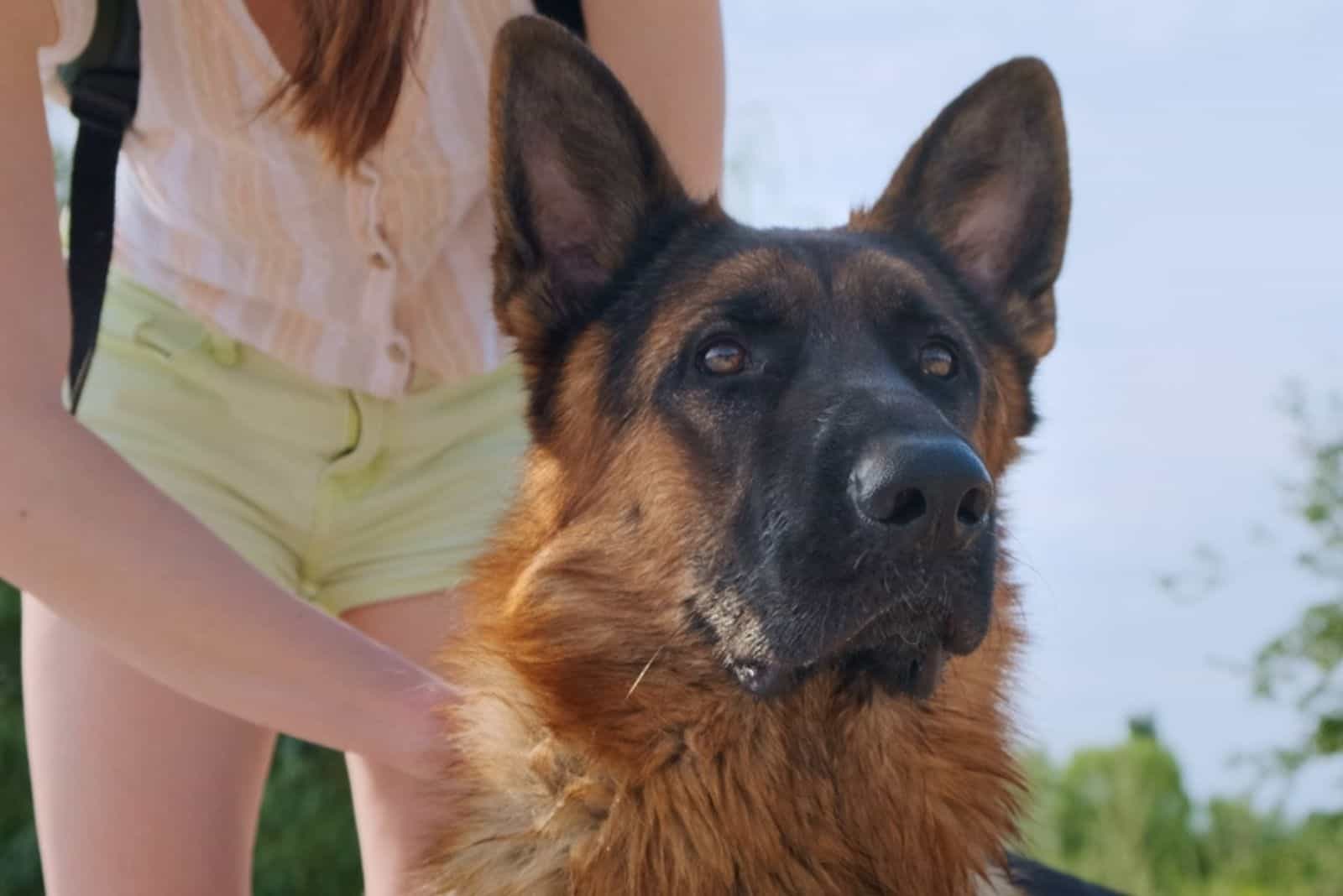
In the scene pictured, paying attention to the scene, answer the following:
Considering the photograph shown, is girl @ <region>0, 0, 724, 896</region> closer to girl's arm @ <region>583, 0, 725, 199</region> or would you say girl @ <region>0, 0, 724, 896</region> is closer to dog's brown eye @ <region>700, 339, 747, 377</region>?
girl's arm @ <region>583, 0, 725, 199</region>

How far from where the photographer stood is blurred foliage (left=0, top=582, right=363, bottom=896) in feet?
23.3

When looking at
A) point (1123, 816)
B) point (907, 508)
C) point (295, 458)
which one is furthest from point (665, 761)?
point (1123, 816)

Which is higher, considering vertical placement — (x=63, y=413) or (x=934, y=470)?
(x=934, y=470)

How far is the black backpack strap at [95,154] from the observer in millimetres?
2840

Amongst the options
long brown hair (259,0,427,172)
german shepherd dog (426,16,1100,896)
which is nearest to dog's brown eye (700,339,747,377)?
german shepherd dog (426,16,1100,896)

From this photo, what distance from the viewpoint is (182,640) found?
248 centimetres

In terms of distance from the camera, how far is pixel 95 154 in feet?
9.52

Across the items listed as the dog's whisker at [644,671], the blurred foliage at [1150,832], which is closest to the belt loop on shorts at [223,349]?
the dog's whisker at [644,671]

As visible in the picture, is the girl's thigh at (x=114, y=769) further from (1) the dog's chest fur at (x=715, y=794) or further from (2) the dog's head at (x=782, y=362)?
(2) the dog's head at (x=782, y=362)

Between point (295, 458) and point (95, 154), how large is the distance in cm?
67

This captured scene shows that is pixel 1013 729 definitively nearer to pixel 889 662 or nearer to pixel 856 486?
pixel 889 662

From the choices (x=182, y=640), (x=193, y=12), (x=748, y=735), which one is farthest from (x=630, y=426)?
(x=193, y=12)

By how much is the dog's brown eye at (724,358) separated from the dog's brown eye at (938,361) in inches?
12.8

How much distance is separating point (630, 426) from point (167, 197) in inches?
39.9
